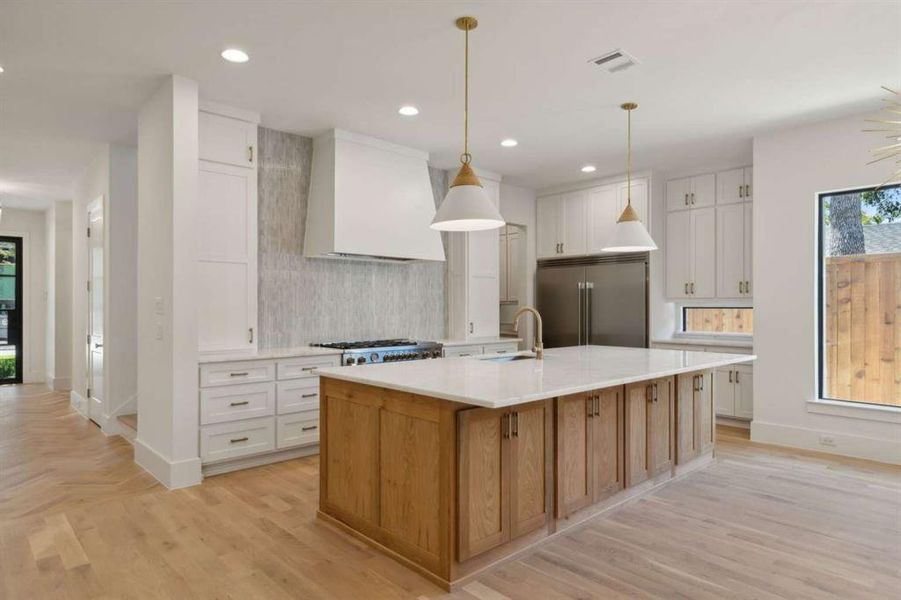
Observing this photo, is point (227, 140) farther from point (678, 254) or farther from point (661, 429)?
point (678, 254)

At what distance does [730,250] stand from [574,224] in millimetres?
1756

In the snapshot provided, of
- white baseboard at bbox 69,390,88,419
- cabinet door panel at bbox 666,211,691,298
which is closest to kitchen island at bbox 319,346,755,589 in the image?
cabinet door panel at bbox 666,211,691,298

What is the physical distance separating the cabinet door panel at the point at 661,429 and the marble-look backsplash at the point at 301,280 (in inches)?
109

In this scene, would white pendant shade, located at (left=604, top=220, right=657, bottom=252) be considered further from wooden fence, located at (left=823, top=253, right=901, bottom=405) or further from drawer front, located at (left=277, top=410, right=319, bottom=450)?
drawer front, located at (left=277, top=410, right=319, bottom=450)

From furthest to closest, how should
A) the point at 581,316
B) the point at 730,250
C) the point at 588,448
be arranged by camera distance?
the point at 581,316, the point at 730,250, the point at 588,448

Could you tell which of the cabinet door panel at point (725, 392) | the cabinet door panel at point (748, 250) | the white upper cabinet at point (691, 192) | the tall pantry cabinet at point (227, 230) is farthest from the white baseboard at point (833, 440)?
the tall pantry cabinet at point (227, 230)

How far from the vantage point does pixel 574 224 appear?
6.55 meters

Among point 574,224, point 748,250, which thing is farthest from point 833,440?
point 574,224

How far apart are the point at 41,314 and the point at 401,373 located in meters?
7.99

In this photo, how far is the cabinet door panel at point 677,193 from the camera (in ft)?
19.3

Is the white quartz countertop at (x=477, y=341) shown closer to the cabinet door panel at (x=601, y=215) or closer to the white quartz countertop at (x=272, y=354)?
the white quartz countertop at (x=272, y=354)

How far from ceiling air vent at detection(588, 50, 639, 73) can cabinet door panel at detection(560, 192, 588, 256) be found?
3114 mm

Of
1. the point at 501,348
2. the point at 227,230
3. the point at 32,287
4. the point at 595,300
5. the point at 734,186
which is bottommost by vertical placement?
the point at 501,348

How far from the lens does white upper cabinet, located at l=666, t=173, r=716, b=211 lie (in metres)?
5.70
